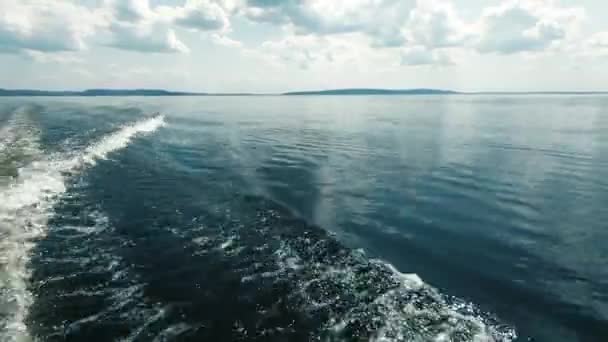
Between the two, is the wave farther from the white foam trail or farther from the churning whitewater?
the white foam trail

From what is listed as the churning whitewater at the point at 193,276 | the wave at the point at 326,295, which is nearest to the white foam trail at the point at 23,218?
the churning whitewater at the point at 193,276

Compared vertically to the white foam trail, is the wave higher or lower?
lower

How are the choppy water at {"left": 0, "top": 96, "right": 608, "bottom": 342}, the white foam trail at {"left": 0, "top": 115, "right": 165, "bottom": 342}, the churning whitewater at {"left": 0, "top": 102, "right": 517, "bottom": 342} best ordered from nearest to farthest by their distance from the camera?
the churning whitewater at {"left": 0, "top": 102, "right": 517, "bottom": 342} → the white foam trail at {"left": 0, "top": 115, "right": 165, "bottom": 342} → the choppy water at {"left": 0, "top": 96, "right": 608, "bottom": 342}

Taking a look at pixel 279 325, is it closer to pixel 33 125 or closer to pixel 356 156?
pixel 356 156

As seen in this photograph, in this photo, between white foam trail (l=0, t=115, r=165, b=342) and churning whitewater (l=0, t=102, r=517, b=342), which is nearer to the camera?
churning whitewater (l=0, t=102, r=517, b=342)

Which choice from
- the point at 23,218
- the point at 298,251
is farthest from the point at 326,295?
the point at 23,218

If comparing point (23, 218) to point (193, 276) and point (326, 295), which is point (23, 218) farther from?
point (326, 295)

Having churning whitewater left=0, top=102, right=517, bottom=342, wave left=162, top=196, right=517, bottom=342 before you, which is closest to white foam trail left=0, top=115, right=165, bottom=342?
churning whitewater left=0, top=102, right=517, bottom=342
